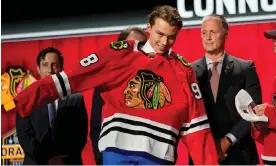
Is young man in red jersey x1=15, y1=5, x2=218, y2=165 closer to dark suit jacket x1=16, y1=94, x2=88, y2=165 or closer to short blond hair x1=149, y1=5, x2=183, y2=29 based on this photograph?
short blond hair x1=149, y1=5, x2=183, y2=29

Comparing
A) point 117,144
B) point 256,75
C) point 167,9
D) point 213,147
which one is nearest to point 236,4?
point 256,75

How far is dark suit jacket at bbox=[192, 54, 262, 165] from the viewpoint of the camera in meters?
1.91

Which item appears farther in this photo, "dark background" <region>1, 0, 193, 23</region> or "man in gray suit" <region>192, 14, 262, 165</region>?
"dark background" <region>1, 0, 193, 23</region>

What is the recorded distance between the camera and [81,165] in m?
2.09

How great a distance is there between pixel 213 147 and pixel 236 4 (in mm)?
609

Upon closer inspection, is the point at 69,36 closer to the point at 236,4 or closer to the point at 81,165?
the point at 81,165

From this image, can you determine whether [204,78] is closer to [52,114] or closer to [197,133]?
[197,133]

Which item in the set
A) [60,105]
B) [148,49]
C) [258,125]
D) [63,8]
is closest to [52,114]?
[60,105]

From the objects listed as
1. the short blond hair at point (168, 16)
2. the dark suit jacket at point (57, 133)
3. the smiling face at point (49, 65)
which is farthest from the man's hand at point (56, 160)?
the short blond hair at point (168, 16)

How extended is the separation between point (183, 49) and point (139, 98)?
48 centimetres

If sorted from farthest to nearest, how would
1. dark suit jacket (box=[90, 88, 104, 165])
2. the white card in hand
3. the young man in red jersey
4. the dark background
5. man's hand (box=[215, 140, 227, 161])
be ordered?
the dark background, dark suit jacket (box=[90, 88, 104, 165]), man's hand (box=[215, 140, 227, 161]), the white card in hand, the young man in red jersey

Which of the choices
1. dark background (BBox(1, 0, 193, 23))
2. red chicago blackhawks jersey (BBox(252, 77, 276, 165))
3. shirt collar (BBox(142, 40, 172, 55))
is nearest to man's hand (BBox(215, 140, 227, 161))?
red chicago blackhawks jersey (BBox(252, 77, 276, 165))

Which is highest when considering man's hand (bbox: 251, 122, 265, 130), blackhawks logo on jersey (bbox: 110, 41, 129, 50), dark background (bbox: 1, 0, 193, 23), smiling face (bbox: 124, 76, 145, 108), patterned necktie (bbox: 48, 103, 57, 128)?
dark background (bbox: 1, 0, 193, 23)

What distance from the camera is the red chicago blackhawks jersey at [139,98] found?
1.62 meters
